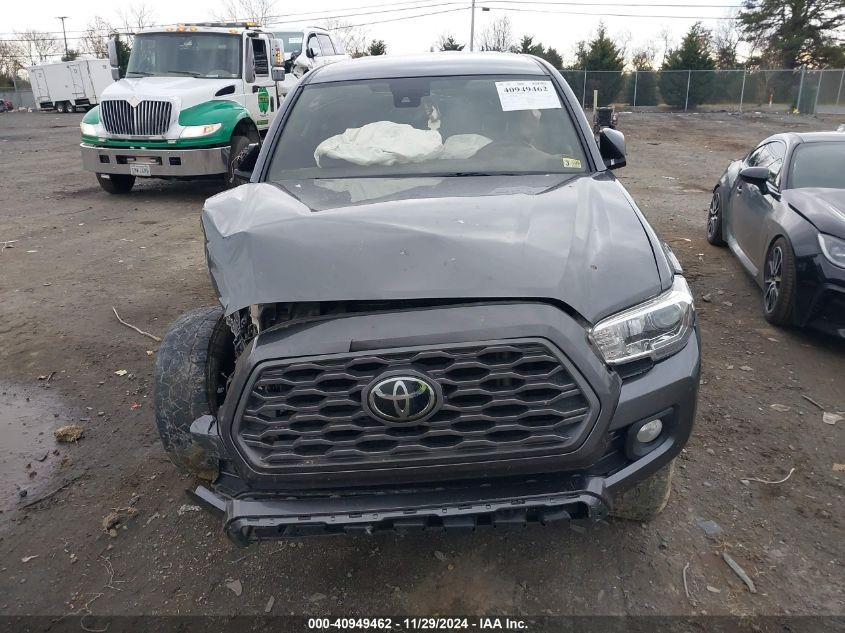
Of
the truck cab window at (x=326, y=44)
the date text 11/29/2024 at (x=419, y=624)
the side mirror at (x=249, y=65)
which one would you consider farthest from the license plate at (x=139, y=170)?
the date text 11/29/2024 at (x=419, y=624)

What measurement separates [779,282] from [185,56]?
31.1 ft

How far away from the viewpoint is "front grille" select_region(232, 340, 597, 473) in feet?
6.22

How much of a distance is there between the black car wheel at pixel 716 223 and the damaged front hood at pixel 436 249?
15.7 ft

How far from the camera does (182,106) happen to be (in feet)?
30.9

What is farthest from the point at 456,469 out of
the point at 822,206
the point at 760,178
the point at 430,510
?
the point at 760,178

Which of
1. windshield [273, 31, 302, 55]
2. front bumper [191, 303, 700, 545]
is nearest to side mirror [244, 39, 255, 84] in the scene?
windshield [273, 31, 302, 55]

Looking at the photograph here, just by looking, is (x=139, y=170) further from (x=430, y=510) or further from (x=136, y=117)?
(x=430, y=510)

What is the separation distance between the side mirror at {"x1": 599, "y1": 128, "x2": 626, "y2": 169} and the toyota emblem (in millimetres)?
2181

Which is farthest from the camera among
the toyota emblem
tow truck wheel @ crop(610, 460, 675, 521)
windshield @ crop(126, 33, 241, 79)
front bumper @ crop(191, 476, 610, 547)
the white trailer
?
the white trailer

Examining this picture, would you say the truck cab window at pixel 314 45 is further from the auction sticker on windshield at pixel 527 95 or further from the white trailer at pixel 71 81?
the white trailer at pixel 71 81

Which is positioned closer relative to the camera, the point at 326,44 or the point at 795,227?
the point at 795,227

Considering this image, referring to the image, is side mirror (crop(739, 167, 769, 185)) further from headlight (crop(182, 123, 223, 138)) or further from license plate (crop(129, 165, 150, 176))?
license plate (crop(129, 165, 150, 176))

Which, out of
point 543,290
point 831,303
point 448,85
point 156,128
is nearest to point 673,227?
point 831,303

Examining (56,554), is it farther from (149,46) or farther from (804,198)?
(149,46)
